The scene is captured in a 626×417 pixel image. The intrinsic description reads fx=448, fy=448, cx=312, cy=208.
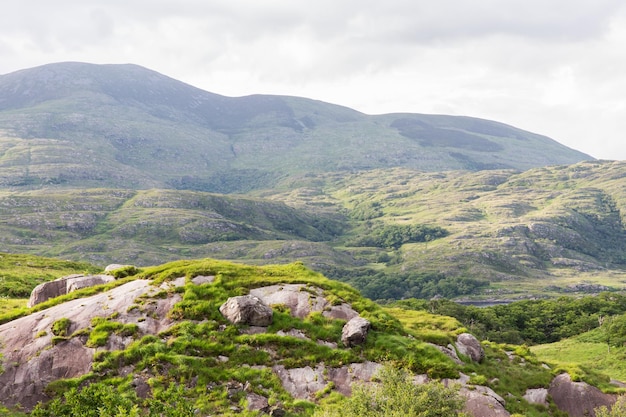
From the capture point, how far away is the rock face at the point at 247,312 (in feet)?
→ 125

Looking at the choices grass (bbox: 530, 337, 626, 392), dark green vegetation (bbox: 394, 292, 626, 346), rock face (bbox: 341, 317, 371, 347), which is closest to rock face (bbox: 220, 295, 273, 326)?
rock face (bbox: 341, 317, 371, 347)

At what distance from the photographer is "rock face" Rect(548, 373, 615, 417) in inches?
1549

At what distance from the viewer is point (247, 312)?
125ft

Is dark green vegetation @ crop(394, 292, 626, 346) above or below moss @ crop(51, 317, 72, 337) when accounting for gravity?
below

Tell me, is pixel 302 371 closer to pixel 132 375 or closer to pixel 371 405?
pixel 371 405

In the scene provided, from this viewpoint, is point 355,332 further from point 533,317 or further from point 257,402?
point 533,317

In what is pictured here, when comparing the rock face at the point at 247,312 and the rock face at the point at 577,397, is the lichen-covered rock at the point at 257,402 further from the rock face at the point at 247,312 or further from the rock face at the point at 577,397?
the rock face at the point at 577,397

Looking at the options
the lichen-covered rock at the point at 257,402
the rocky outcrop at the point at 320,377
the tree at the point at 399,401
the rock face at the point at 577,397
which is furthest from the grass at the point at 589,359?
the lichen-covered rock at the point at 257,402

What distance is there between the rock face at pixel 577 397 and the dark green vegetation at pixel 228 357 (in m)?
1.32

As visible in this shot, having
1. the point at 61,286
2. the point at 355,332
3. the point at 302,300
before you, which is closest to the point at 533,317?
the point at 302,300

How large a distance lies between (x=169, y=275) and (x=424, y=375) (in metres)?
24.6

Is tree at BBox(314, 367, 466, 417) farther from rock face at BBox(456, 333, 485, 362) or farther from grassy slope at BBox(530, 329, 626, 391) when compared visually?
grassy slope at BBox(530, 329, 626, 391)

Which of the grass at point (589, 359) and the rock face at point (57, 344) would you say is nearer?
the rock face at point (57, 344)

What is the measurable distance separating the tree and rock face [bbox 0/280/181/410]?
17575 millimetres
